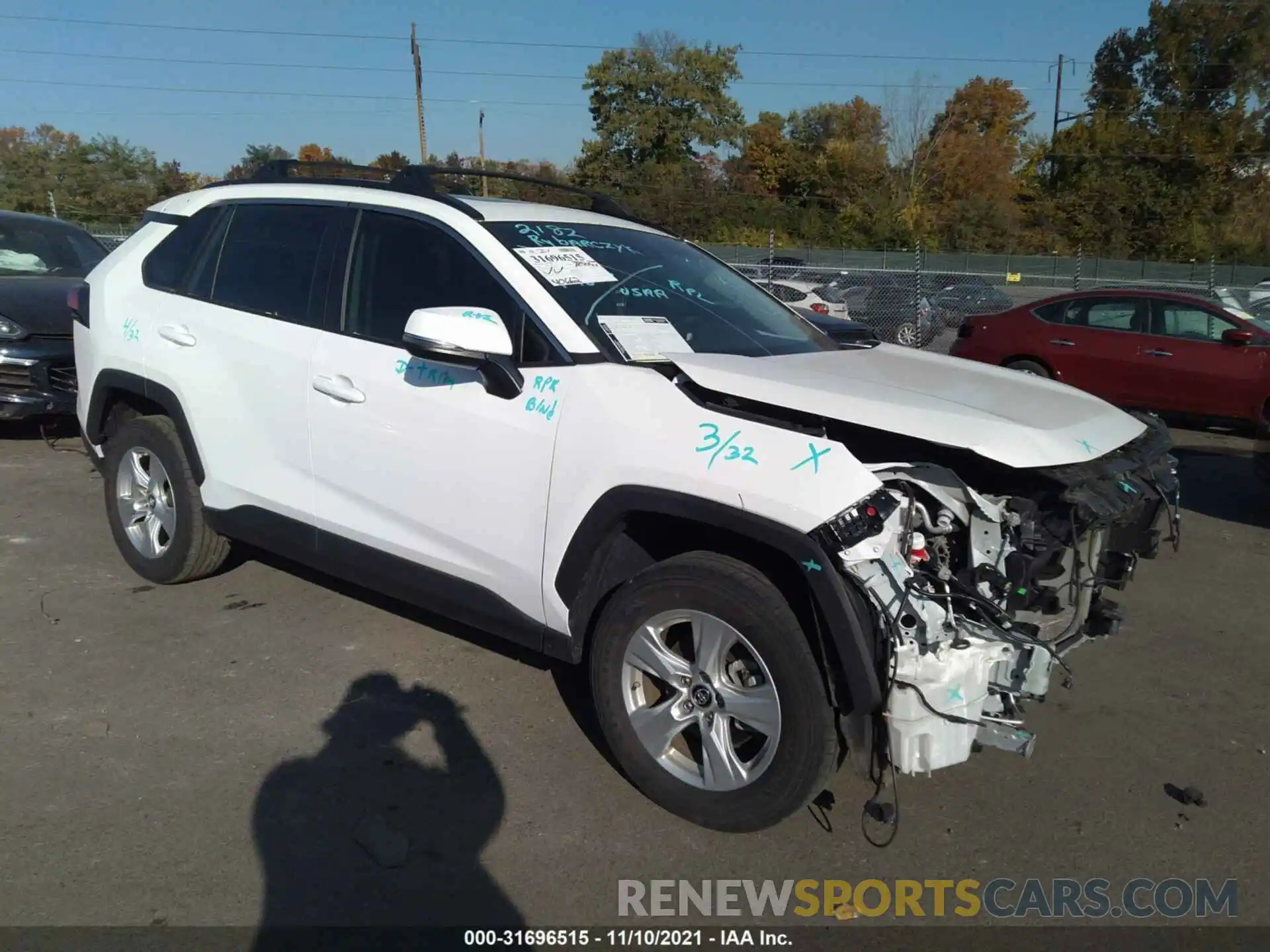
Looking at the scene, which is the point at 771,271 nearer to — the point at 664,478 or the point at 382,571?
the point at 382,571

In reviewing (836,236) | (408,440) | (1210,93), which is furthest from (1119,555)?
(1210,93)

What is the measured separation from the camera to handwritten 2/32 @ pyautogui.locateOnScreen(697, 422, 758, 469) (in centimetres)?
293

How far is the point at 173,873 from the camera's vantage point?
2.93m

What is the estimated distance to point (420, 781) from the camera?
3439mm

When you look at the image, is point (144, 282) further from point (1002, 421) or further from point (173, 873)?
point (1002, 421)

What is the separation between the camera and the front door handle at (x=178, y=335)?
452 cm

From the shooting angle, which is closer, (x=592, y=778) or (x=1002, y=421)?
(x=1002, y=421)

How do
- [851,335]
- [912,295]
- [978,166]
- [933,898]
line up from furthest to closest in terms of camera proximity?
[978,166] < [912,295] < [851,335] < [933,898]

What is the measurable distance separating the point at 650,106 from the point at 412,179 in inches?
2219

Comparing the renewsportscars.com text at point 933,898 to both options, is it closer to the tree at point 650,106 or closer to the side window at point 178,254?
the side window at point 178,254

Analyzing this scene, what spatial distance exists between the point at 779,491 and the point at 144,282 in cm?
354

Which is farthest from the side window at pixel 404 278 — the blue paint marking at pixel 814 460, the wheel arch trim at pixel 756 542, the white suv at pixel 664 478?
the blue paint marking at pixel 814 460

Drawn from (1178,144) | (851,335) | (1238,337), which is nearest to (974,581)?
(851,335)

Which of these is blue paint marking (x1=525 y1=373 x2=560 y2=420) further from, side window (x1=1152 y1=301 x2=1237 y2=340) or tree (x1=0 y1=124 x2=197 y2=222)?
tree (x1=0 y1=124 x2=197 y2=222)
